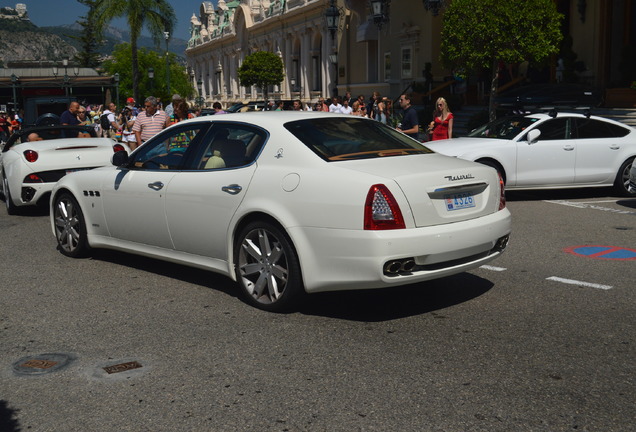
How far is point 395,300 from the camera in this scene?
6.34 metres

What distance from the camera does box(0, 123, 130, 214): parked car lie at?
11.7m

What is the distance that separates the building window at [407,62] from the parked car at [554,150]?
25051 millimetres

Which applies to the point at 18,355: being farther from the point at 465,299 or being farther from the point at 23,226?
the point at 23,226

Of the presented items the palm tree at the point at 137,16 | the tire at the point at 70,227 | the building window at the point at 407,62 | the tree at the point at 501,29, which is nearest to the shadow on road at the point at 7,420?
the tire at the point at 70,227

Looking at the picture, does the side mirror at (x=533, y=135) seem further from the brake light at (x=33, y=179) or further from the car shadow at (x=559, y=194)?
the brake light at (x=33, y=179)

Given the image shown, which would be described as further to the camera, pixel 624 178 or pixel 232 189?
pixel 624 178

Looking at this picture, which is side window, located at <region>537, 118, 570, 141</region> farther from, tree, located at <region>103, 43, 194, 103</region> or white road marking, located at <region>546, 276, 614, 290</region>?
tree, located at <region>103, 43, 194, 103</region>

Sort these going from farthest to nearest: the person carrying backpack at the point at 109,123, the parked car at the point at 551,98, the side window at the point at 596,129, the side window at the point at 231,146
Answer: the parked car at the point at 551,98
the person carrying backpack at the point at 109,123
the side window at the point at 596,129
the side window at the point at 231,146

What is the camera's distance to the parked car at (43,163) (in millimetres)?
11703

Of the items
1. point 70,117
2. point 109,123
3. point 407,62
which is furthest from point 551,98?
point 407,62

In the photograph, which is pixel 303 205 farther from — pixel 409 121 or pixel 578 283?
pixel 409 121

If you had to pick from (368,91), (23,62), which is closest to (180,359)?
(368,91)

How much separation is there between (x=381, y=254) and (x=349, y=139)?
1.34m

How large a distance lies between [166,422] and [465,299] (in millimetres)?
3107
